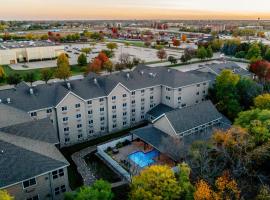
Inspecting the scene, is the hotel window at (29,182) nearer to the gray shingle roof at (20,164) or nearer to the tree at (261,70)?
the gray shingle roof at (20,164)

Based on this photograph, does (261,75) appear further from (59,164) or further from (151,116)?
(59,164)

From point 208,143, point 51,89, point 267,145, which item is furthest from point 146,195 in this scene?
point 51,89

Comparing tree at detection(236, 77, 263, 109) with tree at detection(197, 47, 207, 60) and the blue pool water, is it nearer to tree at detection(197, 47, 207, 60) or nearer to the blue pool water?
the blue pool water

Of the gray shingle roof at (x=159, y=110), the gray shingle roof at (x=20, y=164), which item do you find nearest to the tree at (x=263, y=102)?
the gray shingle roof at (x=159, y=110)

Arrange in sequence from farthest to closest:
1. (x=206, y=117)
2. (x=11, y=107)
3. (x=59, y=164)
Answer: (x=206, y=117) → (x=11, y=107) → (x=59, y=164)

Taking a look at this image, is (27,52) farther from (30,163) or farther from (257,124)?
(257,124)

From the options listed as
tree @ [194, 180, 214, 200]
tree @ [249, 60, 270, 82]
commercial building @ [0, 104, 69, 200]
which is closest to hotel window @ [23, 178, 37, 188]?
commercial building @ [0, 104, 69, 200]
